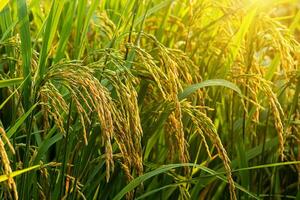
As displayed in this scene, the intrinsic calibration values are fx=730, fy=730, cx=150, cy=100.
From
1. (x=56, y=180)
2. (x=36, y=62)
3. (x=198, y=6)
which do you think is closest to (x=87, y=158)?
(x=56, y=180)

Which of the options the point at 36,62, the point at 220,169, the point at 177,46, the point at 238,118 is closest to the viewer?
the point at 36,62

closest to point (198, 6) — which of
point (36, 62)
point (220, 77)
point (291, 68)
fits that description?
point (220, 77)

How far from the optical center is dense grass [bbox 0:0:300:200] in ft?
5.65

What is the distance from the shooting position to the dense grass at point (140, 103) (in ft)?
5.65

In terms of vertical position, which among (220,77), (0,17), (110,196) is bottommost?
(110,196)

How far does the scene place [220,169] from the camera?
231 cm

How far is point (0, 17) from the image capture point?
2.08 meters

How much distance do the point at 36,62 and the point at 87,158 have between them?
310mm

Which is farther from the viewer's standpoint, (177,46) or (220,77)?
(177,46)

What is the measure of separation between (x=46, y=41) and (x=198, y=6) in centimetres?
64

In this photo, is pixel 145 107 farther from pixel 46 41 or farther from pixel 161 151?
pixel 46 41

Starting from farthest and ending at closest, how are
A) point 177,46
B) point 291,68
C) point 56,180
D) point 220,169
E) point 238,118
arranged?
point 177,46 < point 238,118 < point 220,169 < point 291,68 < point 56,180

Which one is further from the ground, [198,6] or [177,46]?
[198,6]

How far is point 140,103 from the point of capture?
2195 mm
